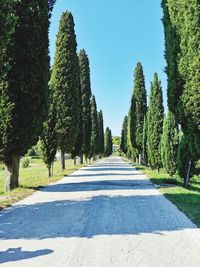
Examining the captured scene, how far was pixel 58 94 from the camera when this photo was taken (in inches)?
1361

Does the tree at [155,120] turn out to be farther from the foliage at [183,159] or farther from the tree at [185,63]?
the tree at [185,63]

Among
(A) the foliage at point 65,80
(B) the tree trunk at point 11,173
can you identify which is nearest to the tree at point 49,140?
(B) the tree trunk at point 11,173

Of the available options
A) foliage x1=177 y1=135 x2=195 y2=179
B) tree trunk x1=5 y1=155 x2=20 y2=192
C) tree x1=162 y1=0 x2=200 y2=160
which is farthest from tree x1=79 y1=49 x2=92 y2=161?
tree x1=162 y1=0 x2=200 y2=160

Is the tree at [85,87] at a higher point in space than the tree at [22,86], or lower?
higher

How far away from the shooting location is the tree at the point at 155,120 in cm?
3441

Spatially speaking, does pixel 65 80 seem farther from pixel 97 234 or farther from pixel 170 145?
pixel 97 234

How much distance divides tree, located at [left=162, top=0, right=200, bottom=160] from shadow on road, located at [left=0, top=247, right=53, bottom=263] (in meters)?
6.84

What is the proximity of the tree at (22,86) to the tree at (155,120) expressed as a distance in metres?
18.6

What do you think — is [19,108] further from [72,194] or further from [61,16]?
[61,16]

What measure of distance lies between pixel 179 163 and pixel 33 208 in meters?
11.4

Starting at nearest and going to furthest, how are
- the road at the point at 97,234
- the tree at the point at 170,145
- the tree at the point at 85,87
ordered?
1. the road at the point at 97,234
2. the tree at the point at 170,145
3. the tree at the point at 85,87

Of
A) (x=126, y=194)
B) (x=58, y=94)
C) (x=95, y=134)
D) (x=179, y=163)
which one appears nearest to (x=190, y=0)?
(x=126, y=194)

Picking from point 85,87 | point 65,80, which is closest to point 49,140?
point 65,80

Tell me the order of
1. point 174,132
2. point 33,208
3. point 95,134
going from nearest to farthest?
point 33,208 < point 174,132 < point 95,134
